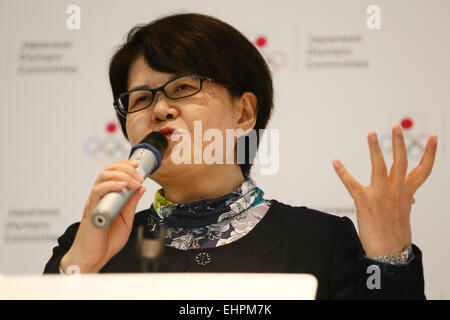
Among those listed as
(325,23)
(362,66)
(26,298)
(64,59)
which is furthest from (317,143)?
(26,298)

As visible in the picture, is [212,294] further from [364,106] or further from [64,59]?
[64,59]

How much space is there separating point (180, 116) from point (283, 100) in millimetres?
492

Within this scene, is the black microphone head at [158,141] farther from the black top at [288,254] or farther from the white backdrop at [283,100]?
the white backdrop at [283,100]

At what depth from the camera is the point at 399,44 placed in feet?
4.98

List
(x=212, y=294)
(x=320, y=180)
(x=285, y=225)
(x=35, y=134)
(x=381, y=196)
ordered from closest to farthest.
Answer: (x=212, y=294) → (x=381, y=196) → (x=285, y=225) → (x=320, y=180) → (x=35, y=134)

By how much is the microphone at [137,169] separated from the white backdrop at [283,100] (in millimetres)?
536

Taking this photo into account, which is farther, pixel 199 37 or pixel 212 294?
pixel 199 37

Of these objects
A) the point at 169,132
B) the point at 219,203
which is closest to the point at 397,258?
the point at 219,203

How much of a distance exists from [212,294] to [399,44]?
1.14 m

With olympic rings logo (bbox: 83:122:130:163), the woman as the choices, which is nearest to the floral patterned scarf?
the woman

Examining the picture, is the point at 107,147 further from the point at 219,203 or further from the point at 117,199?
the point at 117,199

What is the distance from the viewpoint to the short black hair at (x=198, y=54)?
47.8 inches

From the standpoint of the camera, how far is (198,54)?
4.00 ft

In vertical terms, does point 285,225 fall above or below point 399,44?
below
